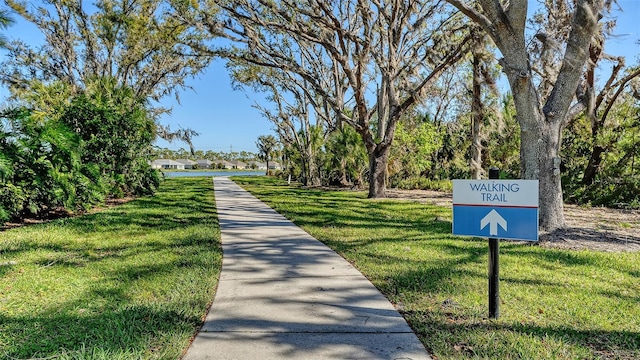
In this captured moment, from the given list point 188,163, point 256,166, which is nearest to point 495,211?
point 256,166

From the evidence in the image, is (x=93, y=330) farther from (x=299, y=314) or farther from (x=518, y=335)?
(x=518, y=335)

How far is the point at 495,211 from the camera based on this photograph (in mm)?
3246

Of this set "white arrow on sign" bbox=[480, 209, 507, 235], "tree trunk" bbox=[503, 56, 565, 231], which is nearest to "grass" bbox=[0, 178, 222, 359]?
"white arrow on sign" bbox=[480, 209, 507, 235]

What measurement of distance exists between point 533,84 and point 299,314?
6107 mm

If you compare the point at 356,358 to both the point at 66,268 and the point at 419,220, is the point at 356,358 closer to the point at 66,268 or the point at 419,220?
the point at 66,268

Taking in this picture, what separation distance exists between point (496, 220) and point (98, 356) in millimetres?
3117

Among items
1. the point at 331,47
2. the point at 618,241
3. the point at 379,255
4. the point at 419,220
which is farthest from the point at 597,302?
the point at 331,47

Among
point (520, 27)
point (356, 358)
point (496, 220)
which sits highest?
point (520, 27)

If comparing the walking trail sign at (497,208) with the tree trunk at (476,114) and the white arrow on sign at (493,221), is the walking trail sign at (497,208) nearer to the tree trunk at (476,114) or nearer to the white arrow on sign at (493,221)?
the white arrow on sign at (493,221)

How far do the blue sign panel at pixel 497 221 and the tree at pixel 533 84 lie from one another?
177 inches

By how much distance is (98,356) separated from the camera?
101 inches

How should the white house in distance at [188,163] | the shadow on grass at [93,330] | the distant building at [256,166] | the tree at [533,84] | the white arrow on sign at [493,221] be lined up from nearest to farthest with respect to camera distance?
Answer: the shadow on grass at [93,330], the white arrow on sign at [493,221], the tree at [533,84], the white house in distance at [188,163], the distant building at [256,166]

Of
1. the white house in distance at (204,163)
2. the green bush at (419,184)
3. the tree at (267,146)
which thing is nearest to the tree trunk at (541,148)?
the green bush at (419,184)

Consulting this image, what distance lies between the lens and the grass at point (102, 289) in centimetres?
288
